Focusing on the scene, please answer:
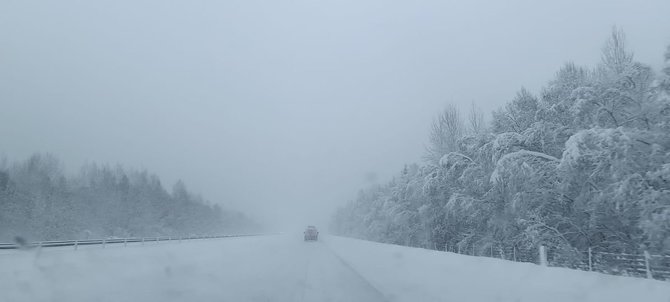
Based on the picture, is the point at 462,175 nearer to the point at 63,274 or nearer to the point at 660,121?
the point at 660,121

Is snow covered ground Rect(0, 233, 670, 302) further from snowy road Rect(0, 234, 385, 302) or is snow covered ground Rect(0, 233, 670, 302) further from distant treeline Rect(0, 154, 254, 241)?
distant treeline Rect(0, 154, 254, 241)

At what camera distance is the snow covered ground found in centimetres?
779

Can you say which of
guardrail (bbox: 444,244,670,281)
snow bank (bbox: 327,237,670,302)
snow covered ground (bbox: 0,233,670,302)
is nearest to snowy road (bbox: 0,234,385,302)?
snow covered ground (bbox: 0,233,670,302)

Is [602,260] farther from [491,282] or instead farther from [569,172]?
[491,282]

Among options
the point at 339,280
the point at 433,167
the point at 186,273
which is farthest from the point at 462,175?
the point at 186,273

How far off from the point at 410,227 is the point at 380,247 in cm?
3757

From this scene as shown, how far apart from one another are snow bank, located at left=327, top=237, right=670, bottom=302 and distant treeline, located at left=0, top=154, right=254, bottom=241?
20.7 meters

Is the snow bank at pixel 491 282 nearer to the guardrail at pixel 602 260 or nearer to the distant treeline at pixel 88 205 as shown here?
Answer: the guardrail at pixel 602 260

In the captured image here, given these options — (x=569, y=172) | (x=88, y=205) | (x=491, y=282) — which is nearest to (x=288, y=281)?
(x=491, y=282)

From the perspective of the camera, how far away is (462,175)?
3853 cm

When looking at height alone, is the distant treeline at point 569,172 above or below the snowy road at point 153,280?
above

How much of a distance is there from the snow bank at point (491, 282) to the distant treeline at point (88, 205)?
2069cm

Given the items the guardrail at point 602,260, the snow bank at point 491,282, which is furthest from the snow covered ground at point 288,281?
the guardrail at point 602,260

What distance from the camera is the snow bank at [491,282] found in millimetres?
6926
